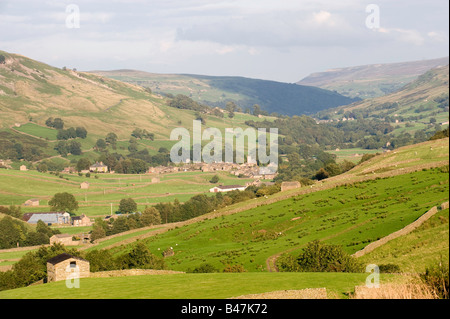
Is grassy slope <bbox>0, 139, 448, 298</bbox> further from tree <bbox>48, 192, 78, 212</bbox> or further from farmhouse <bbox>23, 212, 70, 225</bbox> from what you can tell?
tree <bbox>48, 192, 78, 212</bbox>

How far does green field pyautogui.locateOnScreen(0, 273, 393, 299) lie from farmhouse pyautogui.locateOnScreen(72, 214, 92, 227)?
119805 millimetres

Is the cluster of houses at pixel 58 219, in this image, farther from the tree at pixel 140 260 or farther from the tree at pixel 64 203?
the tree at pixel 140 260

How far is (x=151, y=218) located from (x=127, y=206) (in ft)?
130

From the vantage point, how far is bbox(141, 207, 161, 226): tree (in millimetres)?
128250

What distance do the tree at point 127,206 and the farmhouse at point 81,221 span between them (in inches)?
540

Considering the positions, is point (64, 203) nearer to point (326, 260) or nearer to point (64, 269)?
point (64, 269)

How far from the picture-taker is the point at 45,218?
158000 mm

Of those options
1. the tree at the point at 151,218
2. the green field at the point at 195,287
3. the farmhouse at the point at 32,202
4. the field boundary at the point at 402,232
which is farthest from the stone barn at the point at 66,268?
the farmhouse at the point at 32,202

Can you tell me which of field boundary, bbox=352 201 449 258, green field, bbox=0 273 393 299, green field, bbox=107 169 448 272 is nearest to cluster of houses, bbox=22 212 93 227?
green field, bbox=107 169 448 272

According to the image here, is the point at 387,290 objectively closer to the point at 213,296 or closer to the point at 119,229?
the point at 213,296

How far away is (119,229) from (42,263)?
55308 millimetres

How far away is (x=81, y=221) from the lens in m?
152

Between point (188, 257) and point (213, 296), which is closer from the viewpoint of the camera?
point (213, 296)
